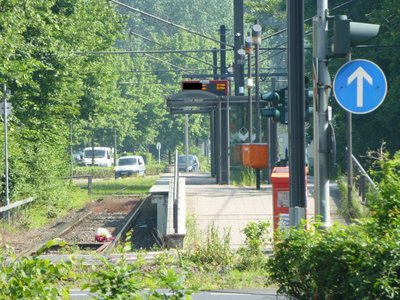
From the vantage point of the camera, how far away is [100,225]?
123 feet

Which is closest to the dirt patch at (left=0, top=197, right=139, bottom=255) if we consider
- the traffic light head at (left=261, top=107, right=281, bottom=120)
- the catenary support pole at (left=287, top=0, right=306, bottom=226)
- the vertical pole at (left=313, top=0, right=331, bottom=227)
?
the traffic light head at (left=261, top=107, right=281, bottom=120)

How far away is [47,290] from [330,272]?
249cm

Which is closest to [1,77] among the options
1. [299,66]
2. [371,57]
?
[371,57]

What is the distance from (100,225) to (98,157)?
208 ft

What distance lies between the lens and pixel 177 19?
164m

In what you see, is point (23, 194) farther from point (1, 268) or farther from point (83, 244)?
point (1, 268)

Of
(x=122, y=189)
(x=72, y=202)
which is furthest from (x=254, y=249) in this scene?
(x=122, y=189)

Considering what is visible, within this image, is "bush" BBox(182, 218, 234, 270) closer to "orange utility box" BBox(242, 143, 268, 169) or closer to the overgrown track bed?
the overgrown track bed

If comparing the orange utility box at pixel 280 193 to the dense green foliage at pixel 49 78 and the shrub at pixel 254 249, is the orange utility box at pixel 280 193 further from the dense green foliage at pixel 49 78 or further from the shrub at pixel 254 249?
the dense green foliage at pixel 49 78

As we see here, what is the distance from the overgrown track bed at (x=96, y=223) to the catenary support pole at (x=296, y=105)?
9.96 meters

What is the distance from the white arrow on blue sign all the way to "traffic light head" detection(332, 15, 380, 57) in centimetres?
23

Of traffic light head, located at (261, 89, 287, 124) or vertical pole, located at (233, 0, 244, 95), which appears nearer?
traffic light head, located at (261, 89, 287, 124)

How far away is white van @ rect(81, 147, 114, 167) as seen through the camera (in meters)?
99.9

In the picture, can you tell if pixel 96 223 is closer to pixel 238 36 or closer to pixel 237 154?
pixel 237 154
